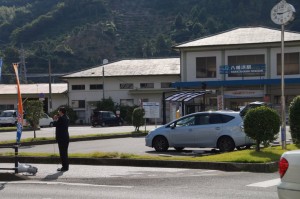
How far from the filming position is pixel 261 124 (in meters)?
17.2

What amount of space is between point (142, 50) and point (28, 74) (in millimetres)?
28716

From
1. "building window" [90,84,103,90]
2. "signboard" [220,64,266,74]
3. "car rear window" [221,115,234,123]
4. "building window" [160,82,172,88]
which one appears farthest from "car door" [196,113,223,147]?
"building window" [90,84,103,90]

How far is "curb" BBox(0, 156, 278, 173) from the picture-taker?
15.0m

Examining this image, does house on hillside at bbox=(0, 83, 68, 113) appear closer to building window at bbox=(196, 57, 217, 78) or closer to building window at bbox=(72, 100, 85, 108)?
building window at bbox=(72, 100, 85, 108)

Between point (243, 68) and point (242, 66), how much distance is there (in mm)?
252

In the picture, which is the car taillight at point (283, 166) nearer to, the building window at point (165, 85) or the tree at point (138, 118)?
the tree at point (138, 118)

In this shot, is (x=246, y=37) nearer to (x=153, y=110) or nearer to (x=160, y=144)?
(x=153, y=110)

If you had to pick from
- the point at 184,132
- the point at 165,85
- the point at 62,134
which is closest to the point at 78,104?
the point at 165,85

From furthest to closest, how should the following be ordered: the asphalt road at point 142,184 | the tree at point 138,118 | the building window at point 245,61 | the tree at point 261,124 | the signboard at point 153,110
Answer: the building window at point 245,61 < the tree at point 138,118 < the signboard at point 153,110 < the tree at point 261,124 < the asphalt road at point 142,184

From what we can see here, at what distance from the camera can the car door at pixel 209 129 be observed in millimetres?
20641

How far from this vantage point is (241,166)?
600 inches

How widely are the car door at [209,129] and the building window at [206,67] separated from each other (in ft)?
118

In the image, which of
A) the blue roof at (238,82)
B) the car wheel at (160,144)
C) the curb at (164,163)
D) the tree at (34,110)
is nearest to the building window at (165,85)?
the blue roof at (238,82)

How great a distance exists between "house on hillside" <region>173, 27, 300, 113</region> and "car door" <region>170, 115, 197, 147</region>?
3176 cm
